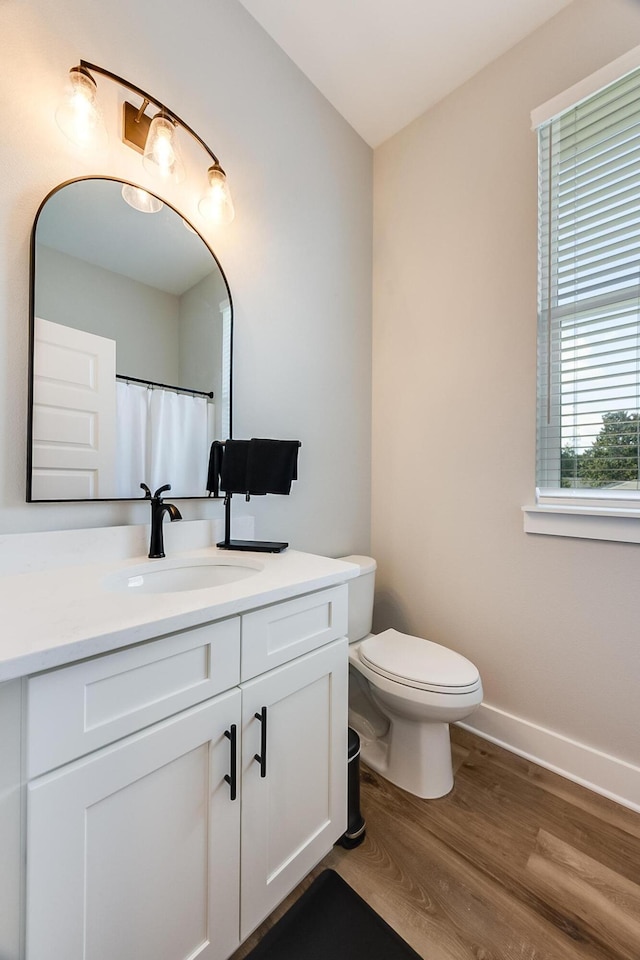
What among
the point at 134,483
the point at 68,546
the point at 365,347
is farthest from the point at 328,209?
→ the point at 68,546

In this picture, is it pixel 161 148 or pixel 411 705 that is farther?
pixel 411 705

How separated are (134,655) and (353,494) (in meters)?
1.45

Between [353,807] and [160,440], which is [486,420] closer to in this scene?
[160,440]

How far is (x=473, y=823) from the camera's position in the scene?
1.28 meters

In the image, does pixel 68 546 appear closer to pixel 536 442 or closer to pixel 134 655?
pixel 134 655

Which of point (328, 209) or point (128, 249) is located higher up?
point (328, 209)

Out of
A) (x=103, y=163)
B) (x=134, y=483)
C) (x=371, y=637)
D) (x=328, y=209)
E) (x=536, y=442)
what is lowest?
(x=371, y=637)

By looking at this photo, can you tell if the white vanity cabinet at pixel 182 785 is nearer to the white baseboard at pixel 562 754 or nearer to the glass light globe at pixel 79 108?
the white baseboard at pixel 562 754

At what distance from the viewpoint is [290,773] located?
97 centimetres

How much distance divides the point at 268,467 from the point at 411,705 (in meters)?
0.93

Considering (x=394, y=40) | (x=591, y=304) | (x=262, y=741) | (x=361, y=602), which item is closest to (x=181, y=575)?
(x=262, y=741)

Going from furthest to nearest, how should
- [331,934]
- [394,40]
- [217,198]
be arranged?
1. [394,40]
2. [217,198]
3. [331,934]

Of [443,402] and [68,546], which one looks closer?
[68,546]

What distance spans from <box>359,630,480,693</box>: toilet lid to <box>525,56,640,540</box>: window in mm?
700
